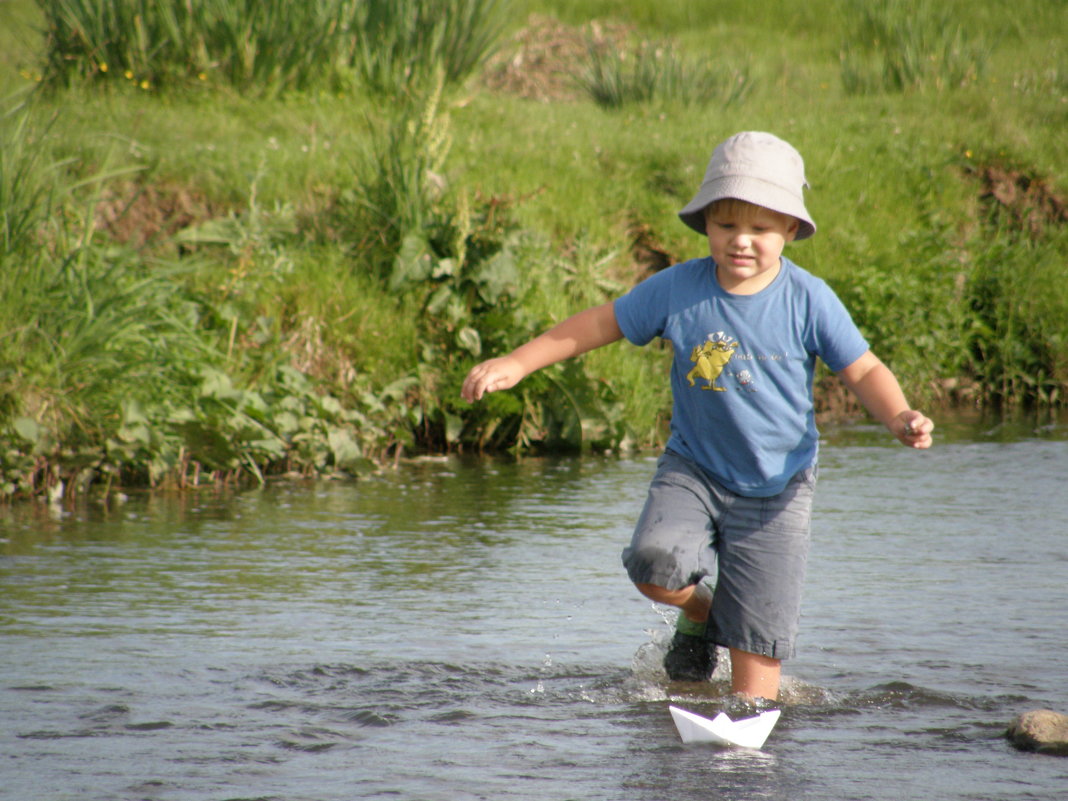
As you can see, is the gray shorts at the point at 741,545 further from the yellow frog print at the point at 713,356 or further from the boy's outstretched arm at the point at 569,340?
the boy's outstretched arm at the point at 569,340

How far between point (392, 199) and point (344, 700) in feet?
16.6

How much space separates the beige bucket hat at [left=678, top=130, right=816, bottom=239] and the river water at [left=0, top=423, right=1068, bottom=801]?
1.37m

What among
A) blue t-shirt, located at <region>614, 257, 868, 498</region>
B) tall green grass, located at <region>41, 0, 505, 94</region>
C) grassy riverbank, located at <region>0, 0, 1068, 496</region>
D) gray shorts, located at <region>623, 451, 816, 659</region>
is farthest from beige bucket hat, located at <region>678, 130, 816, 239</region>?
tall green grass, located at <region>41, 0, 505, 94</region>

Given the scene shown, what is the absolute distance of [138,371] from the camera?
697 cm

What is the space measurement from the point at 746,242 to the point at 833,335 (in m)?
0.36

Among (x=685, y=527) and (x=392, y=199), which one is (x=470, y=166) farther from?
(x=685, y=527)

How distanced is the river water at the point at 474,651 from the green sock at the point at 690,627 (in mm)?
162

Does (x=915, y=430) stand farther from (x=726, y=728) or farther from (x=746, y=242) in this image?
(x=726, y=728)

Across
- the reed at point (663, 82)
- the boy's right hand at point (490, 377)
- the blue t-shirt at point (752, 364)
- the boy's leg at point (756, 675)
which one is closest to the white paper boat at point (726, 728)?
the boy's leg at point (756, 675)

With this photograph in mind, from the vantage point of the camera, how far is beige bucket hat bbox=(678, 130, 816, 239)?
12.7 feet

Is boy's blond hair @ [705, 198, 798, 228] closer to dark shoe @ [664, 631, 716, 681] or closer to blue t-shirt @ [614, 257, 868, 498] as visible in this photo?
blue t-shirt @ [614, 257, 868, 498]

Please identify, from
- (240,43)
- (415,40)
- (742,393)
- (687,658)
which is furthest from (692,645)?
(415,40)

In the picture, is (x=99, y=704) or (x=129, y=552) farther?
(x=129, y=552)

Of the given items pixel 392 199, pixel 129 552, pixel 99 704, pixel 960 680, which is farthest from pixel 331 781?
pixel 392 199
